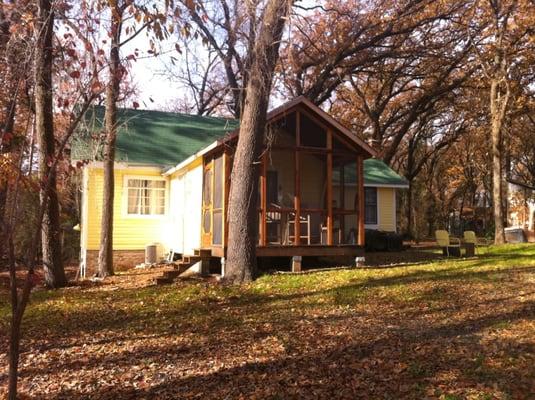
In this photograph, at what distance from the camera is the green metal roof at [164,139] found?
16.9 m

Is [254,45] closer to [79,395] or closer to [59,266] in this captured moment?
[59,266]

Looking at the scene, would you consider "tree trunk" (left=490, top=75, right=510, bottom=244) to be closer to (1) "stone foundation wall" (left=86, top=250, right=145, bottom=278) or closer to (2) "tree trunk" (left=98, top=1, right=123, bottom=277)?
(1) "stone foundation wall" (left=86, top=250, right=145, bottom=278)

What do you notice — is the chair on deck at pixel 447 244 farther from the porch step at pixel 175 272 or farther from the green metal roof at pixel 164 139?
the porch step at pixel 175 272

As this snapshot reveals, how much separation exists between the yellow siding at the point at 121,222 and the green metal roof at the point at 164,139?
0.65 meters

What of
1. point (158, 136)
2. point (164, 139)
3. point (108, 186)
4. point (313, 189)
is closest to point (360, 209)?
point (313, 189)

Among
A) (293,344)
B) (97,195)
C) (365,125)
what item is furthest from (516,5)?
(293,344)

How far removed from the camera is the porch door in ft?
43.7

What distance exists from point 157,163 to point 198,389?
1236 centimetres

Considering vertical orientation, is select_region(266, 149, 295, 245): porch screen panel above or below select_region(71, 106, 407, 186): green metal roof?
below

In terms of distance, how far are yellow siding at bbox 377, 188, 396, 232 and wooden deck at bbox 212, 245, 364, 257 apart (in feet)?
29.0

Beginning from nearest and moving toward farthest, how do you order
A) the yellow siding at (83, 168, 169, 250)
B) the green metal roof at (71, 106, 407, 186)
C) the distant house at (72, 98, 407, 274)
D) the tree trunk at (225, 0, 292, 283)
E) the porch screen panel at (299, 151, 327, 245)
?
the tree trunk at (225, 0, 292, 283)
the distant house at (72, 98, 407, 274)
the porch screen panel at (299, 151, 327, 245)
the yellow siding at (83, 168, 169, 250)
the green metal roof at (71, 106, 407, 186)

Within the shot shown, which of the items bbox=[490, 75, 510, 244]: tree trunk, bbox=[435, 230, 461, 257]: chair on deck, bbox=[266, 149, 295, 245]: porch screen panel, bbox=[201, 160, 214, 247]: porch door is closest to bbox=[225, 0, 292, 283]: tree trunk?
bbox=[201, 160, 214, 247]: porch door

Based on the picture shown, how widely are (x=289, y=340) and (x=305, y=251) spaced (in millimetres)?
6135

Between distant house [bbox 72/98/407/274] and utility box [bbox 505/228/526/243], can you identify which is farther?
utility box [bbox 505/228/526/243]
